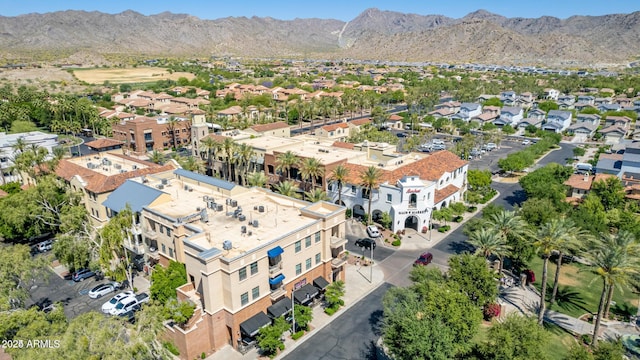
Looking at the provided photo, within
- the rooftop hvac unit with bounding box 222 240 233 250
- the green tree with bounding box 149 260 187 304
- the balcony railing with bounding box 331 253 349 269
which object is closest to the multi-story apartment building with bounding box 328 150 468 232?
the balcony railing with bounding box 331 253 349 269

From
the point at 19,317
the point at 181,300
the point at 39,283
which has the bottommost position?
the point at 39,283

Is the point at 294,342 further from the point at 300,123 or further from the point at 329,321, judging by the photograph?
the point at 300,123

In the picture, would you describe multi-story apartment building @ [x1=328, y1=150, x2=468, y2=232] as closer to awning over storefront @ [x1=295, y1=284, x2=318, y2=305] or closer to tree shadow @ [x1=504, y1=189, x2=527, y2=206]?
tree shadow @ [x1=504, y1=189, x2=527, y2=206]

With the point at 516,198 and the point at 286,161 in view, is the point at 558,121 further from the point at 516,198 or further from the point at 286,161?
the point at 286,161

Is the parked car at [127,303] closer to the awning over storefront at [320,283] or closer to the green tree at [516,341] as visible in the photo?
the awning over storefront at [320,283]

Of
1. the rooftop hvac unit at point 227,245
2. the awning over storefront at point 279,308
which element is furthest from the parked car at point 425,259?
the rooftop hvac unit at point 227,245

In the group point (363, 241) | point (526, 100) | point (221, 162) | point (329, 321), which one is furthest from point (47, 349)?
point (526, 100)
